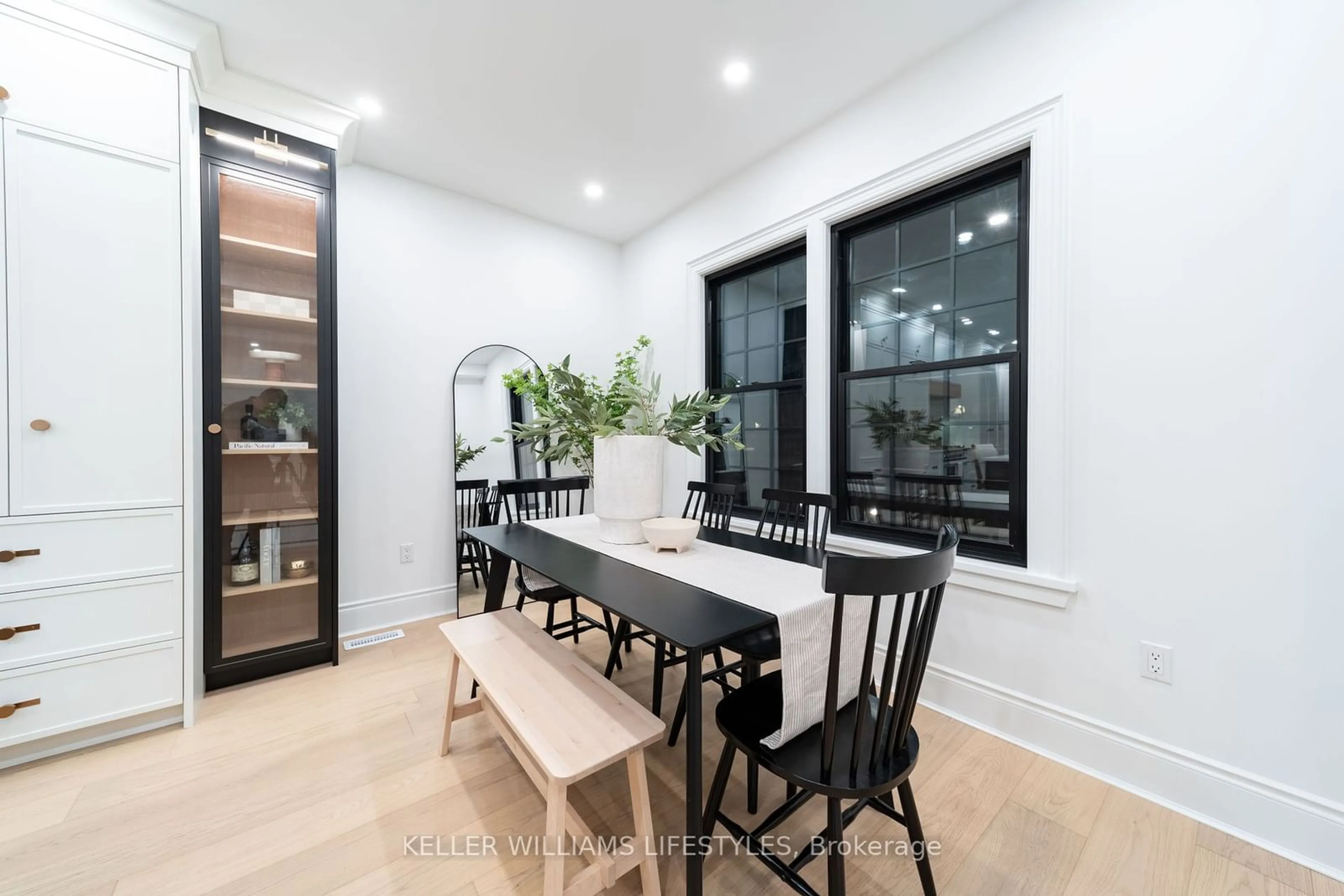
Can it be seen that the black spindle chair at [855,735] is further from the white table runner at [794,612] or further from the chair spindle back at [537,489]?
the chair spindle back at [537,489]

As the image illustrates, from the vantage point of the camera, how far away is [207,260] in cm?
217

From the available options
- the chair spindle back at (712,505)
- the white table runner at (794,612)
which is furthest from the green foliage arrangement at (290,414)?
the chair spindle back at (712,505)

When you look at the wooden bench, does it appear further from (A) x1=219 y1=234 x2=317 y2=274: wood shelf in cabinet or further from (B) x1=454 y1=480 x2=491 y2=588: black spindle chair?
(A) x1=219 y1=234 x2=317 y2=274: wood shelf in cabinet

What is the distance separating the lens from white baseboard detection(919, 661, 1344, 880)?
4.45ft

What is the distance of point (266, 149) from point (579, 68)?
1.56 metres

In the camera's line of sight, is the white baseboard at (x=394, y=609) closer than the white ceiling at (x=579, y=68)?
No

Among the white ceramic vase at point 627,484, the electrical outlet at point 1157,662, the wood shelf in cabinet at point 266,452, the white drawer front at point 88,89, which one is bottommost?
the electrical outlet at point 1157,662

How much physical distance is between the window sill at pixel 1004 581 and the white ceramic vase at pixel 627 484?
2.81ft

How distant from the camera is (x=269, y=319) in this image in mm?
2406

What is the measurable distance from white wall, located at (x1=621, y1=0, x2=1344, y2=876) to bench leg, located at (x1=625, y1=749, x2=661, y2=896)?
1.55 meters

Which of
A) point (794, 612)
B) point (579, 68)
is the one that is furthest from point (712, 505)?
point (579, 68)

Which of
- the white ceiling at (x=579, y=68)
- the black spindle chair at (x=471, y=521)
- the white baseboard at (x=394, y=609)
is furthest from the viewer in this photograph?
the black spindle chair at (x=471, y=521)

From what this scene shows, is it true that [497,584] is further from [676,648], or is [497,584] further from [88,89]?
[88,89]

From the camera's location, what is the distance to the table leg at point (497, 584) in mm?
2072
